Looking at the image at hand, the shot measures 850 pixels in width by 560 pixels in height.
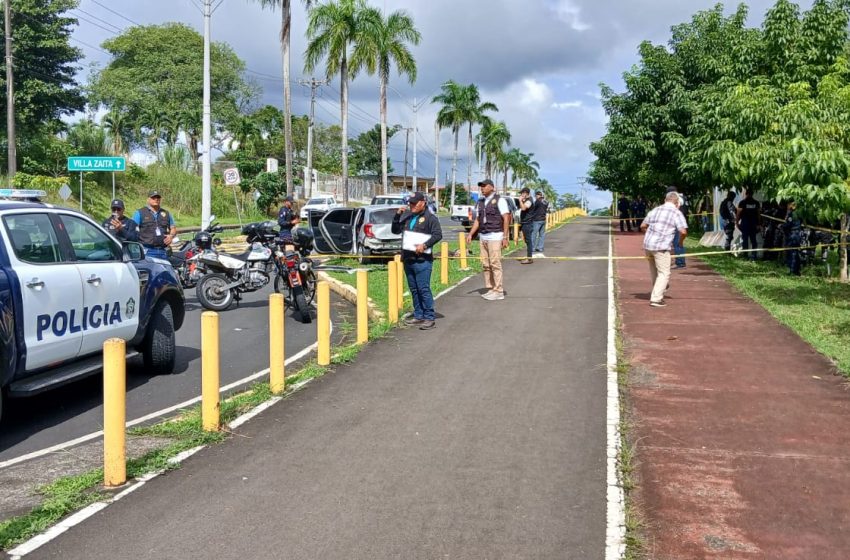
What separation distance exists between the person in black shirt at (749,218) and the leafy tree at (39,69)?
113ft

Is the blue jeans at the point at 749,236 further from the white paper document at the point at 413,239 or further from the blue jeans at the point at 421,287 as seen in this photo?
the white paper document at the point at 413,239

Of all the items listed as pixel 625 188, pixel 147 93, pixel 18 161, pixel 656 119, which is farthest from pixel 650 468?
pixel 147 93

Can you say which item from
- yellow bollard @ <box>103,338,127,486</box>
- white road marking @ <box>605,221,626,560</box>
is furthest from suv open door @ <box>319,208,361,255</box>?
yellow bollard @ <box>103,338,127,486</box>

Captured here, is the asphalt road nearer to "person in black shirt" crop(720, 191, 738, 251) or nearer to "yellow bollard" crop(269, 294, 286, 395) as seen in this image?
"yellow bollard" crop(269, 294, 286, 395)

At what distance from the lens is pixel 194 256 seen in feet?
46.8

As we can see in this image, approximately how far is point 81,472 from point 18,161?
3920cm

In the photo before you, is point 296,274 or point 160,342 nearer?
point 160,342

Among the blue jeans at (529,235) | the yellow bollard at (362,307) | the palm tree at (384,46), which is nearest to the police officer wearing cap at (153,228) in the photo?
the yellow bollard at (362,307)

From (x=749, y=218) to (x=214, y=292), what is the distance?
39.9 feet

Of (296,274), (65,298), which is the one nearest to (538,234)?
Result: (296,274)

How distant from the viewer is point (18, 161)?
39875 millimetres

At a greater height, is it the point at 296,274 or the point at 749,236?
the point at 749,236

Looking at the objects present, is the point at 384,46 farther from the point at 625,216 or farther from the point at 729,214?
the point at 729,214

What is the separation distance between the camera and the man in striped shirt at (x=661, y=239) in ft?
41.7
